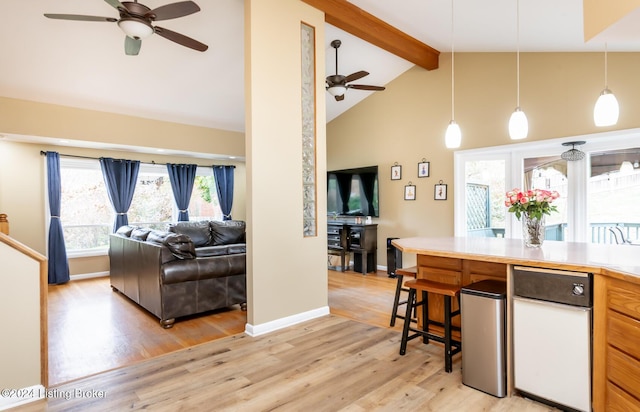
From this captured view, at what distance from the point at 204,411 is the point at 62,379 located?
120 cm

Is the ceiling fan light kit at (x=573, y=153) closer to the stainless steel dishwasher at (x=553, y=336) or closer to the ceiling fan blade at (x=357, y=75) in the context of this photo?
the ceiling fan blade at (x=357, y=75)

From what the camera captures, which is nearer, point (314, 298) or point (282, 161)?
point (282, 161)

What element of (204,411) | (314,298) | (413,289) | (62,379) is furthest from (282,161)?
(62,379)

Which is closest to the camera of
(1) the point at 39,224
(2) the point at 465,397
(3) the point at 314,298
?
(2) the point at 465,397

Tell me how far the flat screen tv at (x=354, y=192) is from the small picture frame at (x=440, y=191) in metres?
1.11

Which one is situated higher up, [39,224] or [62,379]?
[39,224]

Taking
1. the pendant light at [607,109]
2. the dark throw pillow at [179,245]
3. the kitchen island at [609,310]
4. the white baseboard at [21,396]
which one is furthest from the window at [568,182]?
the white baseboard at [21,396]

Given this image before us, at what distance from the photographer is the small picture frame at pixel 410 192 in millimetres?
5898

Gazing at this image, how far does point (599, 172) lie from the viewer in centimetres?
425

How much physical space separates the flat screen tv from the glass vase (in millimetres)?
3761

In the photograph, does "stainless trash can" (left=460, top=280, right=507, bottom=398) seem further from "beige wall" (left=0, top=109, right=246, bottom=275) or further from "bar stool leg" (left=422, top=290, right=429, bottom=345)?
→ "beige wall" (left=0, top=109, right=246, bottom=275)

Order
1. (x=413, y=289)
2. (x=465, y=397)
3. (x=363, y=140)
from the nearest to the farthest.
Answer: (x=465, y=397) < (x=413, y=289) < (x=363, y=140)

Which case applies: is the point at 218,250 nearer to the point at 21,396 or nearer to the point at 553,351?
the point at 21,396

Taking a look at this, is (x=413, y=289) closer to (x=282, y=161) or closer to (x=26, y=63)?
(x=282, y=161)
